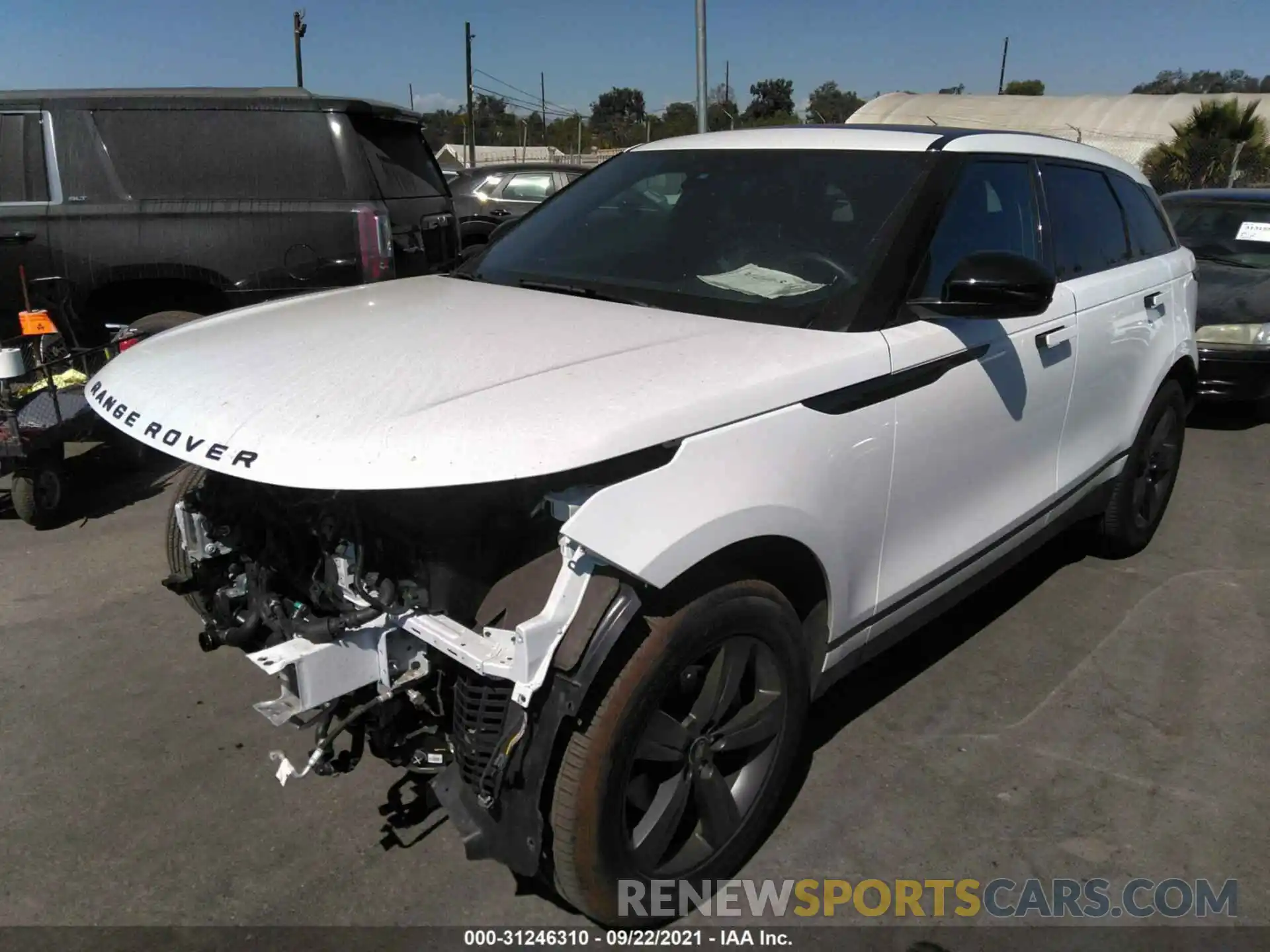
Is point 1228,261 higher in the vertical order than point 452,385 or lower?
higher

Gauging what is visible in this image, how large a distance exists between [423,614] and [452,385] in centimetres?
51

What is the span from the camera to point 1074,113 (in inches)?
1592

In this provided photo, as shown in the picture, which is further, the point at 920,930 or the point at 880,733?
the point at 880,733

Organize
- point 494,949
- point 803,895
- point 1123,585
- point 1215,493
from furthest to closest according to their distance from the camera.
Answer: point 1215,493
point 1123,585
point 803,895
point 494,949

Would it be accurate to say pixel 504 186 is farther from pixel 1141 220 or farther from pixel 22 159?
pixel 1141 220

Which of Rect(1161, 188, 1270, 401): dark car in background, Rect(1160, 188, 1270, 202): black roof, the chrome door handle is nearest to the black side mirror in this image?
the chrome door handle

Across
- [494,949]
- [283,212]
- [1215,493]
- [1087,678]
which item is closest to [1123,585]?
[1087,678]

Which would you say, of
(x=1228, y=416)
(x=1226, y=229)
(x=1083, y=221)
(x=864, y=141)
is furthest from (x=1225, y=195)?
(x=864, y=141)

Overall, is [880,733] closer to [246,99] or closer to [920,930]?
[920,930]

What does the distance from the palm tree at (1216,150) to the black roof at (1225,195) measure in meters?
21.0

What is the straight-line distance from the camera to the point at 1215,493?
582 cm

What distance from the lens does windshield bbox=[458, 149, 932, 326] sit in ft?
9.34

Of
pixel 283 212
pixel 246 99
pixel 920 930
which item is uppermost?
pixel 246 99

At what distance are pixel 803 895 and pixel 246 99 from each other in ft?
18.3
